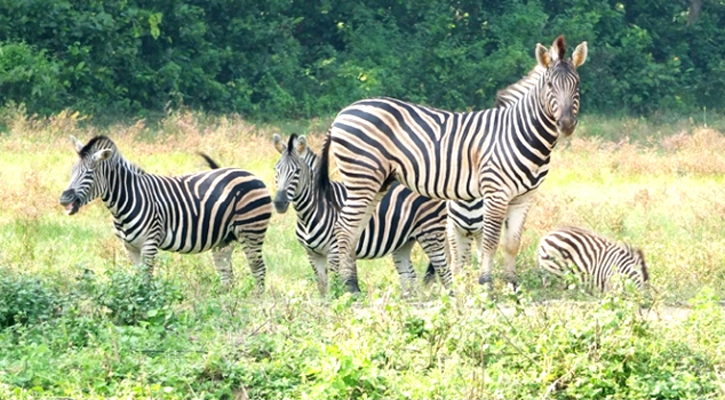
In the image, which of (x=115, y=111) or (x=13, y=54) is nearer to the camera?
(x=13, y=54)

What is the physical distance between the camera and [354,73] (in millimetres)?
28844

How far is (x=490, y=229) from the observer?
9984 millimetres

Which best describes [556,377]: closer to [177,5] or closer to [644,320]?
[644,320]

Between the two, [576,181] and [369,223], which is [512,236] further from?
[576,181]

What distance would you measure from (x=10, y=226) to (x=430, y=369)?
674cm

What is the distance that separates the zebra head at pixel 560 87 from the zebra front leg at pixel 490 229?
773 mm

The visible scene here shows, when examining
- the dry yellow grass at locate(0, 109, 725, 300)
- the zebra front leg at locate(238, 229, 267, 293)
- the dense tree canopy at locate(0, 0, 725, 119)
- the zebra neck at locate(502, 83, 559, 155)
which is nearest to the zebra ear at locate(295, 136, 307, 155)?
the zebra front leg at locate(238, 229, 267, 293)

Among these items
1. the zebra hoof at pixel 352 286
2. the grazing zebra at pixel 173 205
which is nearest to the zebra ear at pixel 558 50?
the zebra hoof at pixel 352 286

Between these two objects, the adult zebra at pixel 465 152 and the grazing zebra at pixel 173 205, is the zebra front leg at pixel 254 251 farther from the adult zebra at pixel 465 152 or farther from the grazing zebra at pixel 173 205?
the adult zebra at pixel 465 152

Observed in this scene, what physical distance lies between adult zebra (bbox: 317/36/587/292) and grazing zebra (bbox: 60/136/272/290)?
0.69 m

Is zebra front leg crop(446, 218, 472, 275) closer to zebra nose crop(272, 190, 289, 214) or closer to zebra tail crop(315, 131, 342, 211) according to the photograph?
zebra tail crop(315, 131, 342, 211)

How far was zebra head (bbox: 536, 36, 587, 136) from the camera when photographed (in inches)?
386

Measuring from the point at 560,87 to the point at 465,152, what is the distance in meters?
0.99

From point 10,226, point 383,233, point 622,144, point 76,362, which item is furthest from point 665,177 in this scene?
point 76,362
